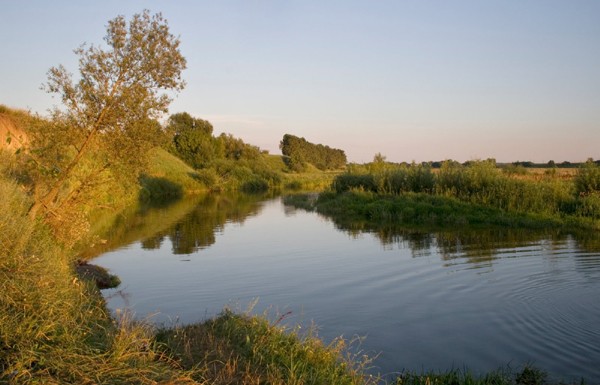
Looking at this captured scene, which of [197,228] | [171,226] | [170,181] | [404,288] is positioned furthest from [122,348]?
[170,181]

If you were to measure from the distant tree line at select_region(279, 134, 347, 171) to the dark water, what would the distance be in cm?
8824

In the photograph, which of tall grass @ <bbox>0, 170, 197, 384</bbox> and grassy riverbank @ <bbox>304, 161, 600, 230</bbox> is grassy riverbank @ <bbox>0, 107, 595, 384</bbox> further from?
grassy riverbank @ <bbox>304, 161, 600, 230</bbox>

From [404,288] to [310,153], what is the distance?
119328 mm

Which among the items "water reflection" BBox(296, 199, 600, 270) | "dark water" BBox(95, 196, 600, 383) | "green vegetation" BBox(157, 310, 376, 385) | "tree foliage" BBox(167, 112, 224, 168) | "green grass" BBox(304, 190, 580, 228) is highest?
"tree foliage" BBox(167, 112, 224, 168)

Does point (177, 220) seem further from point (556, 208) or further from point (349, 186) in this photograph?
point (556, 208)

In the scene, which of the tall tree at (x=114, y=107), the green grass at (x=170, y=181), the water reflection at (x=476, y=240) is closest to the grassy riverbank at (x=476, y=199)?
the water reflection at (x=476, y=240)

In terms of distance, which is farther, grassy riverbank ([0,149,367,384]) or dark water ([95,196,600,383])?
dark water ([95,196,600,383])

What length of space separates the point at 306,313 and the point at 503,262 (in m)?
7.48

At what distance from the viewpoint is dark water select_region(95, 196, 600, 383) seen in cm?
835

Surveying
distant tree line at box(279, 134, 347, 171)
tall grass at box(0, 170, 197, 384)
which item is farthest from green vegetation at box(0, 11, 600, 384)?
distant tree line at box(279, 134, 347, 171)

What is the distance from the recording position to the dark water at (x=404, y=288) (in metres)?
8.35

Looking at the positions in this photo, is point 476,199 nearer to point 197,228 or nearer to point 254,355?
point 197,228

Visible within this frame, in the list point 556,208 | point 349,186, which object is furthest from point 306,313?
point 349,186

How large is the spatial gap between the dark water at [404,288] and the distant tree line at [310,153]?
88236 millimetres
